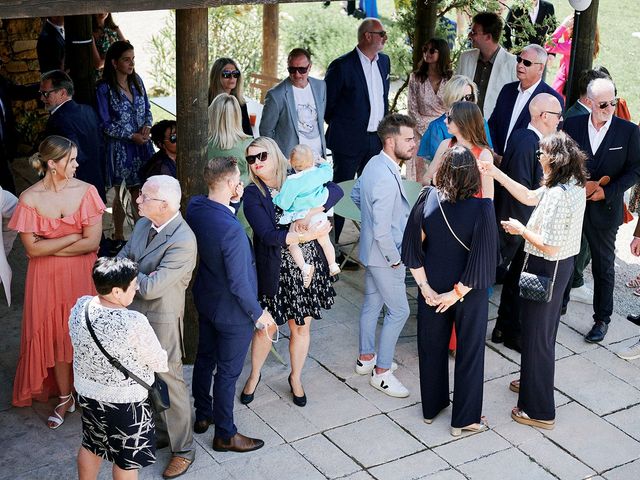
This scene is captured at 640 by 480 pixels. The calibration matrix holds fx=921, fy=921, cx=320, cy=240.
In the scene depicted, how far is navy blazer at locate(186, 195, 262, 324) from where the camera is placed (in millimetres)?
4770

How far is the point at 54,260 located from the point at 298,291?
1.42 meters

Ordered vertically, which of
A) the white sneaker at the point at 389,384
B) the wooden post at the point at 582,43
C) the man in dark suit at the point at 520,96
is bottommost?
the white sneaker at the point at 389,384

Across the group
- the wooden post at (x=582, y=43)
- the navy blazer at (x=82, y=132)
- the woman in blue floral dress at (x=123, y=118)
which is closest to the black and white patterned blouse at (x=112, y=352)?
the navy blazer at (x=82, y=132)

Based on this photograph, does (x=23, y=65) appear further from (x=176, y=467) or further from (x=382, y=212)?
(x=176, y=467)

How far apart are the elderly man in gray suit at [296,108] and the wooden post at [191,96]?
1.65 metres

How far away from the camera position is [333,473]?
5.07 meters

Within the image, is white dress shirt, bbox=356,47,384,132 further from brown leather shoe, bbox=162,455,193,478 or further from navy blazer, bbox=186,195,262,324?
brown leather shoe, bbox=162,455,193,478

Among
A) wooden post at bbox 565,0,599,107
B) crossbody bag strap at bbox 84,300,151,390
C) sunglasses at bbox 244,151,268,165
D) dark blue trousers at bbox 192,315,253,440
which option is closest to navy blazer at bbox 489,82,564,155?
wooden post at bbox 565,0,599,107

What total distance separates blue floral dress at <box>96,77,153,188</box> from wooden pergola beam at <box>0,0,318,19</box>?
239cm

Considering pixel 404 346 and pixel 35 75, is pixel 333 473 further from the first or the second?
pixel 35 75

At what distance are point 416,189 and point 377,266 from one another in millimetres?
1658

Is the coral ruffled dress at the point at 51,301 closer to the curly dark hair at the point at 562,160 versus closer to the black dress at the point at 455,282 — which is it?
the black dress at the point at 455,282

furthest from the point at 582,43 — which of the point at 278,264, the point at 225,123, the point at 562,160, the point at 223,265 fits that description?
the point at 223,265

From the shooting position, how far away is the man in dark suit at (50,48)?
32.4 ft
